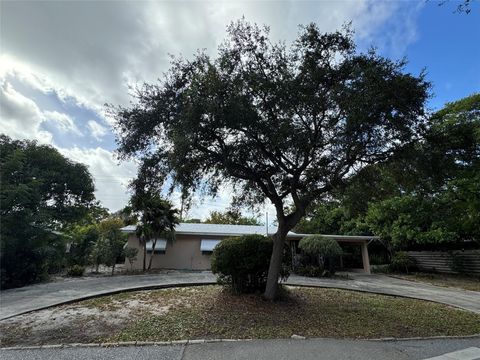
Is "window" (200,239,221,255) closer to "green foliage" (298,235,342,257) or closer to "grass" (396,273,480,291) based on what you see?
"green foliage" (298,235,342,257)

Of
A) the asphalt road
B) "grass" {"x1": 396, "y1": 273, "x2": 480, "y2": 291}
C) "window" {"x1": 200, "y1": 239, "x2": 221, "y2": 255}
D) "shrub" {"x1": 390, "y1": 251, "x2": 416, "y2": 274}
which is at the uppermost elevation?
"window" {"x1": 200, "y1": 239, "x2": 221, "y2": 255}

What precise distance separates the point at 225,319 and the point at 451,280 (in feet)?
56.9

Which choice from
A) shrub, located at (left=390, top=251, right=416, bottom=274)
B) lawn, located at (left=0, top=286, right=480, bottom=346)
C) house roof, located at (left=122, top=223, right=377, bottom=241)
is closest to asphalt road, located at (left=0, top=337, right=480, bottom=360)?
lawn, located at (left=0, top=286, right=480, bottom=346)

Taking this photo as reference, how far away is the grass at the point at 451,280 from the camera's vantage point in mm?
16413

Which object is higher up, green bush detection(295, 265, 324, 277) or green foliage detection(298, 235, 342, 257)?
green foliage detection(298, 235, 342, 257)

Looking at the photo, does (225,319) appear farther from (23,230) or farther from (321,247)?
(23,230)

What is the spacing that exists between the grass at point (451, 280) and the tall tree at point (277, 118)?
12.4m

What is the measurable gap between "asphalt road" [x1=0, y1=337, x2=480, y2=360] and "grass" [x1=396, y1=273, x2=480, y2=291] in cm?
1237

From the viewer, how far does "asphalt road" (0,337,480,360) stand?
538 cm

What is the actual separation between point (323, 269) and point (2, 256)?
17.2 m

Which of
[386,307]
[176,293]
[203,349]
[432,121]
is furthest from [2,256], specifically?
[432,121]

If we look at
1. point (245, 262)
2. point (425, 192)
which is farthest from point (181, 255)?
point (425, 192)

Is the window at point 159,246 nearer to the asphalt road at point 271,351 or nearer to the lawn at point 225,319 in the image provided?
the lawn at point 225,319

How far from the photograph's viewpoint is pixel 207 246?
21.9 m
